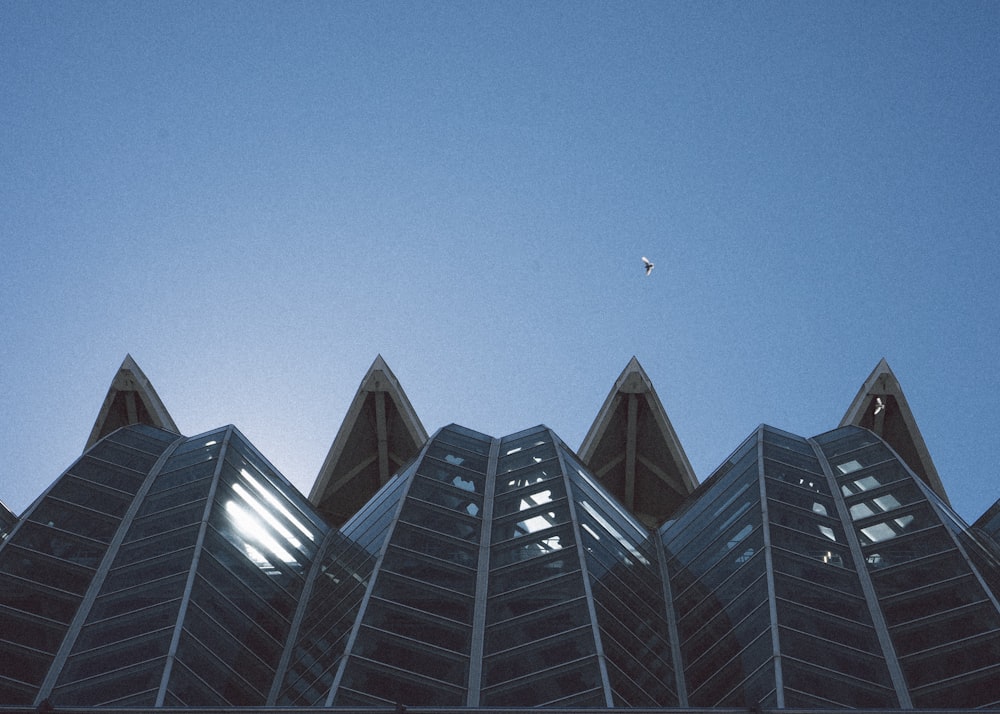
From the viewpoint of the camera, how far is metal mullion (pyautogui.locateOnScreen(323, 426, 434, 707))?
2781cm

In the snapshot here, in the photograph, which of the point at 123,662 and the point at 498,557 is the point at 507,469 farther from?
the point at 123,662

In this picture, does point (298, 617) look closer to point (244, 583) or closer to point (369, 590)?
point (244, 583)

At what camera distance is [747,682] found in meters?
28.8

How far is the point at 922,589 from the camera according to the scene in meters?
32.6

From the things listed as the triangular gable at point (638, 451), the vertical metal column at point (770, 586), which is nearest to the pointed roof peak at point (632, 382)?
the triangular gable at point (638, 451)

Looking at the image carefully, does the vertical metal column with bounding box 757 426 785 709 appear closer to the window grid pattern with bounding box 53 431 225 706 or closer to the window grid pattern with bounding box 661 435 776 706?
the window grid pattern with bounding box 661 435 776 706

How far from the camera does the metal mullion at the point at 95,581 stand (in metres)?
29.2

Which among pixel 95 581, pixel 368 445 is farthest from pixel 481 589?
pixel 368 445

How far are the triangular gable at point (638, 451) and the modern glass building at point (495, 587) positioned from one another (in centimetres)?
Answer: 1053

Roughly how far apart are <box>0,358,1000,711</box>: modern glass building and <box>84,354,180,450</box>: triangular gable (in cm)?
978

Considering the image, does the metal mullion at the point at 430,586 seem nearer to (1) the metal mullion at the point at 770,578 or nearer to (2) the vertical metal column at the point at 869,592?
(1) the metal mullion at the point at 770,578

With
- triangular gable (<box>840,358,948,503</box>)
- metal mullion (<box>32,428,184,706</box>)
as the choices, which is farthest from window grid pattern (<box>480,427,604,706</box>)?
triangular gable (<box>840,358,948,503</box>)

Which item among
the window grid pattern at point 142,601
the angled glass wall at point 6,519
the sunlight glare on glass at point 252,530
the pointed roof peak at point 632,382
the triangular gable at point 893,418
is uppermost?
the pointed roof peak at point 632,382

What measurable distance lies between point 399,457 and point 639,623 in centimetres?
2674
